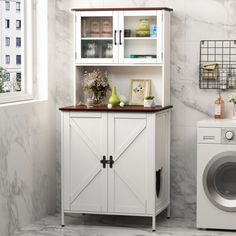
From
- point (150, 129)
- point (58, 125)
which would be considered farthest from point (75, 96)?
point (150, 129)

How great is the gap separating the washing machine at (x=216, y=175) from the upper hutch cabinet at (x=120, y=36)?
759 mm

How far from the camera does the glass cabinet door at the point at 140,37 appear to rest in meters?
5.42

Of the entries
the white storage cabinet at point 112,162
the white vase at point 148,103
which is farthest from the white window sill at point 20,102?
the white vase at point 148,103

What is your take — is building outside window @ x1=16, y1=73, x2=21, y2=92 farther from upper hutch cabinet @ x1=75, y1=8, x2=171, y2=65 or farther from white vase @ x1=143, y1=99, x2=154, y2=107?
white vase @ x1=143, y1=99, x2=154, y2=107

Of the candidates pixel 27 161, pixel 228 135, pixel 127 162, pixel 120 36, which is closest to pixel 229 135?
pixel 228 135

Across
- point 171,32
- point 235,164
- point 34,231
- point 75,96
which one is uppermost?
point 171,32

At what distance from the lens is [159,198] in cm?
546

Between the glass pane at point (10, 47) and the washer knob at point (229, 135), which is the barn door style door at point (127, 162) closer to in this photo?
the washer knob at point (229, 135)

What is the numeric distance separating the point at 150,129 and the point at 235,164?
73 cm

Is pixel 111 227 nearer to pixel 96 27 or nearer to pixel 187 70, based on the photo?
pixel 187 70

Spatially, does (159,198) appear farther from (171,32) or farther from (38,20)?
(38,20)

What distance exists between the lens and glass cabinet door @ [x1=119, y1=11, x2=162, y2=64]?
5422 mm

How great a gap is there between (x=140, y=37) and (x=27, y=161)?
4.56ft

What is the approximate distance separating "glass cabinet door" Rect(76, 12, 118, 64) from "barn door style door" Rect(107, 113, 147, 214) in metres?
0.59
